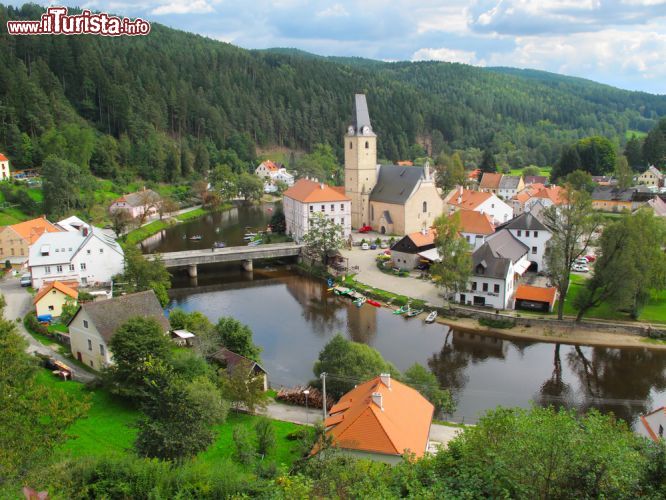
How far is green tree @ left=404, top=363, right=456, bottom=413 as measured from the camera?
24.5 m

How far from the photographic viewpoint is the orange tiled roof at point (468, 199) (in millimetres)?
60125

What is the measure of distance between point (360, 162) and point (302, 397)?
132 feet

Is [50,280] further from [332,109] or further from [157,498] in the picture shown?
[332,109]

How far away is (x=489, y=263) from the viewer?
125 ft

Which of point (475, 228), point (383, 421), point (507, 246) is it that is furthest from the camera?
point (475, 228)

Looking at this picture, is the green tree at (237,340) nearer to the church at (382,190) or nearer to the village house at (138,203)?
the church at (382,190)

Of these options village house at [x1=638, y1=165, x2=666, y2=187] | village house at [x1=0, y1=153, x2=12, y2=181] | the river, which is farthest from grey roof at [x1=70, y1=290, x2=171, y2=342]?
village house at [x1=638, y1=165, x2=666, y2=187]

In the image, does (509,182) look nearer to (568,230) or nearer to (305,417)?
(568,230)

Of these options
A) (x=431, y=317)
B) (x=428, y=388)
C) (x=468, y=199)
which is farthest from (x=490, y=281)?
(x=468, y=199)

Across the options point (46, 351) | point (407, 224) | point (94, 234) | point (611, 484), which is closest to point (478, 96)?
point (407, 224)

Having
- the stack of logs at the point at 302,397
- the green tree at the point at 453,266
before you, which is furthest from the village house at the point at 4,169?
the stack of logs at the point at 302,397

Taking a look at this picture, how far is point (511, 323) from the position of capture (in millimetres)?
35719

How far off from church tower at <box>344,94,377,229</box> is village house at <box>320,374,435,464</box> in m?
42.2

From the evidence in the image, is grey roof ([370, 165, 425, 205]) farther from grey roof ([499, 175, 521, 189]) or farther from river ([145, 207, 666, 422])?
grey roof ([499, 175, 521, 189])
